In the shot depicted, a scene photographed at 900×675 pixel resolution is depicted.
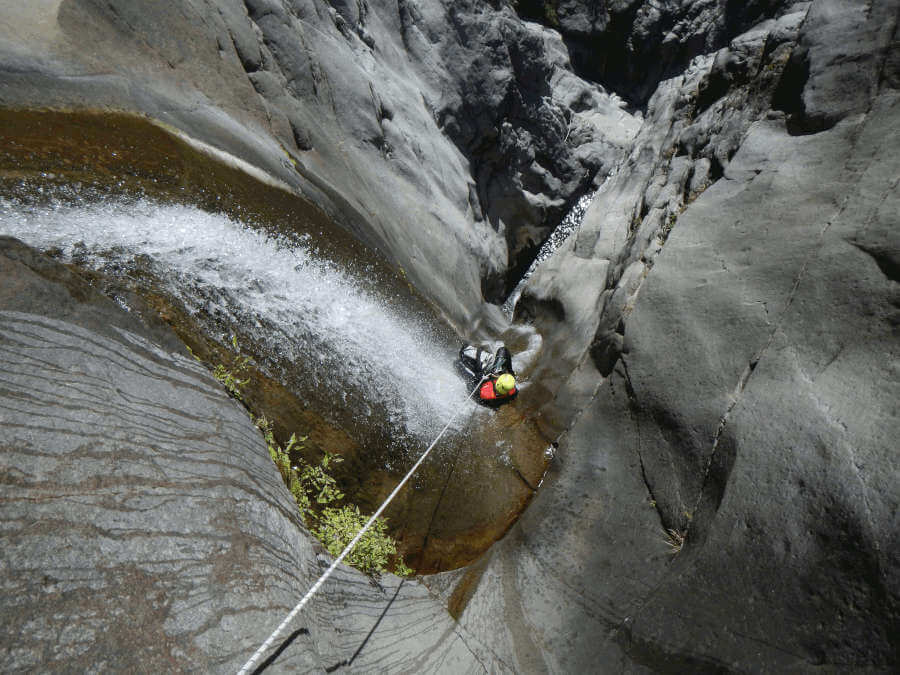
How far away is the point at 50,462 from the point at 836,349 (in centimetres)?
552

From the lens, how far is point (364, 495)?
199 inches

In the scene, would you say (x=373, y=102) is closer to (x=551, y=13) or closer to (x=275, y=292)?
(x=275, y=292)

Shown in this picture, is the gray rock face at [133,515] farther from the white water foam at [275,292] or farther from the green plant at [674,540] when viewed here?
the green plant at [674,540]

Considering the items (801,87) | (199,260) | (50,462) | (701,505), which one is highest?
(801,87)

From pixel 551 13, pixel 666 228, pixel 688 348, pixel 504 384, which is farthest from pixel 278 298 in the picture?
pixel 551 13

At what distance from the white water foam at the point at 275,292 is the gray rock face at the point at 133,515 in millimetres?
1676

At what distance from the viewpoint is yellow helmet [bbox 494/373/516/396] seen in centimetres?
723

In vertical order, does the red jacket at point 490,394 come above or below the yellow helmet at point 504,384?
below

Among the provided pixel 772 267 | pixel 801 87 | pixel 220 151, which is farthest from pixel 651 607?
pixel 220 151

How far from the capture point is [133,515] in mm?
2197

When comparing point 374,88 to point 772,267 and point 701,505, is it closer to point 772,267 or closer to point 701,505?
point 772,267

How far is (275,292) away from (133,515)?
3.90m

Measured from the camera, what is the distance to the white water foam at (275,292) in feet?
14.1

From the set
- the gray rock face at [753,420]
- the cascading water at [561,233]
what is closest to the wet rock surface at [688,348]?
the gray rock face at [753,420]
